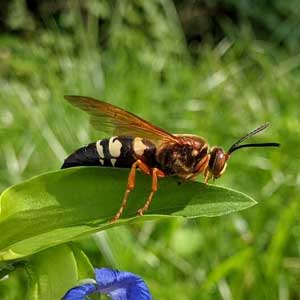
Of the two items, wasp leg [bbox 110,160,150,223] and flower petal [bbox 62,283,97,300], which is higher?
wasp leg [bbox 110,160,150,223]

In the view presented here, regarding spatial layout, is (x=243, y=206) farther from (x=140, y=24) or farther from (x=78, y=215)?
(x=140, y=24)

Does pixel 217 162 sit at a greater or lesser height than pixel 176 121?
lesser

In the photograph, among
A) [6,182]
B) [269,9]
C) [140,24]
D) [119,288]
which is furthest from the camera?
[269,9]

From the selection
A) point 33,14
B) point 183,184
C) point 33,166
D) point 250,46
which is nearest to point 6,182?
point 33,166

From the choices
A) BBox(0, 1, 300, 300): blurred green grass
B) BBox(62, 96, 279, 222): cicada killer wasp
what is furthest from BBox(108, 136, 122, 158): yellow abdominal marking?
BBox(0, 1, 300, 300): blurred green grass

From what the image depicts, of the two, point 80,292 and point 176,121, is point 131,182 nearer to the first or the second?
point 80,292

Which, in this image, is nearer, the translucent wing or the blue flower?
the blue flower

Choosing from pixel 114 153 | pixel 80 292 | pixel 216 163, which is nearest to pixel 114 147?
pixel 114 153

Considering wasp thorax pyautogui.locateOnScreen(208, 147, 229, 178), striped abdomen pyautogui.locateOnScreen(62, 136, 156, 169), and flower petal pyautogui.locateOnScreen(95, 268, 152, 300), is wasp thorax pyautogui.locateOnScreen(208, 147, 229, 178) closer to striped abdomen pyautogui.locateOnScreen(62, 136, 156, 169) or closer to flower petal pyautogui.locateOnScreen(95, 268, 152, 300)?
striped abdomen pyautogui.locateOnScreen(62, 136, 156, 169)
